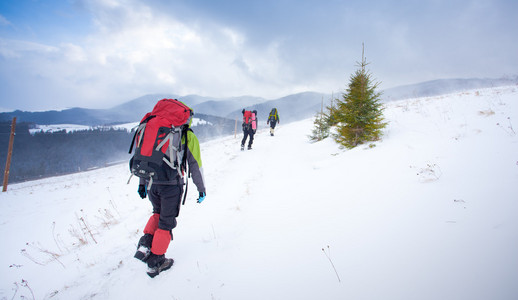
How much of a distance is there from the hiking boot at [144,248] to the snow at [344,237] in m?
0.32

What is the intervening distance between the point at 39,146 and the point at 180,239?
440 ft

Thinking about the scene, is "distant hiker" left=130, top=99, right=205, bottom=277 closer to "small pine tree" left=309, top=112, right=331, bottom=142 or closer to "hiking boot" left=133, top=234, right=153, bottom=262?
"hiking boot" left=133, top=234, right=153, bottom=262

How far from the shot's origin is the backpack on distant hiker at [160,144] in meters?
2.44

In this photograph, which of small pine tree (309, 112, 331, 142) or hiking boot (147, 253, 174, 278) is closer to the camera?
hiking boot (147, 253, 174, 278)

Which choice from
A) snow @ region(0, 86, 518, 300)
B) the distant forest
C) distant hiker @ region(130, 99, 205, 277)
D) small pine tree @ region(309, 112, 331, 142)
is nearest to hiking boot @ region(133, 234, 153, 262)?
distant hiker @ region(130, 99, 205, 277)

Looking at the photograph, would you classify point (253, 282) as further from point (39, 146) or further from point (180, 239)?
point (39, 146)

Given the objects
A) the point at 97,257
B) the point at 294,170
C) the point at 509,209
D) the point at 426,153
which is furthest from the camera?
the point at 294,170

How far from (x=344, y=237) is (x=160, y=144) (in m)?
2.77

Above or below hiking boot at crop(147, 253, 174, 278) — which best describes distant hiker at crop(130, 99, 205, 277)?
above

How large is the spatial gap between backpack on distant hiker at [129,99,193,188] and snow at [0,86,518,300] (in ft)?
4.79

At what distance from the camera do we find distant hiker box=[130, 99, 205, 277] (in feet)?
8.05

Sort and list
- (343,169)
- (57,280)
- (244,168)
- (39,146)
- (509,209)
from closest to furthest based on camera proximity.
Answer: (509,209) < (57,280) < (343,169) < (244,168) < (39,146)

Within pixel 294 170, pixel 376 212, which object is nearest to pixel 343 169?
pixel 294 170

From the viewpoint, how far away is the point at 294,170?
20.9 feet
